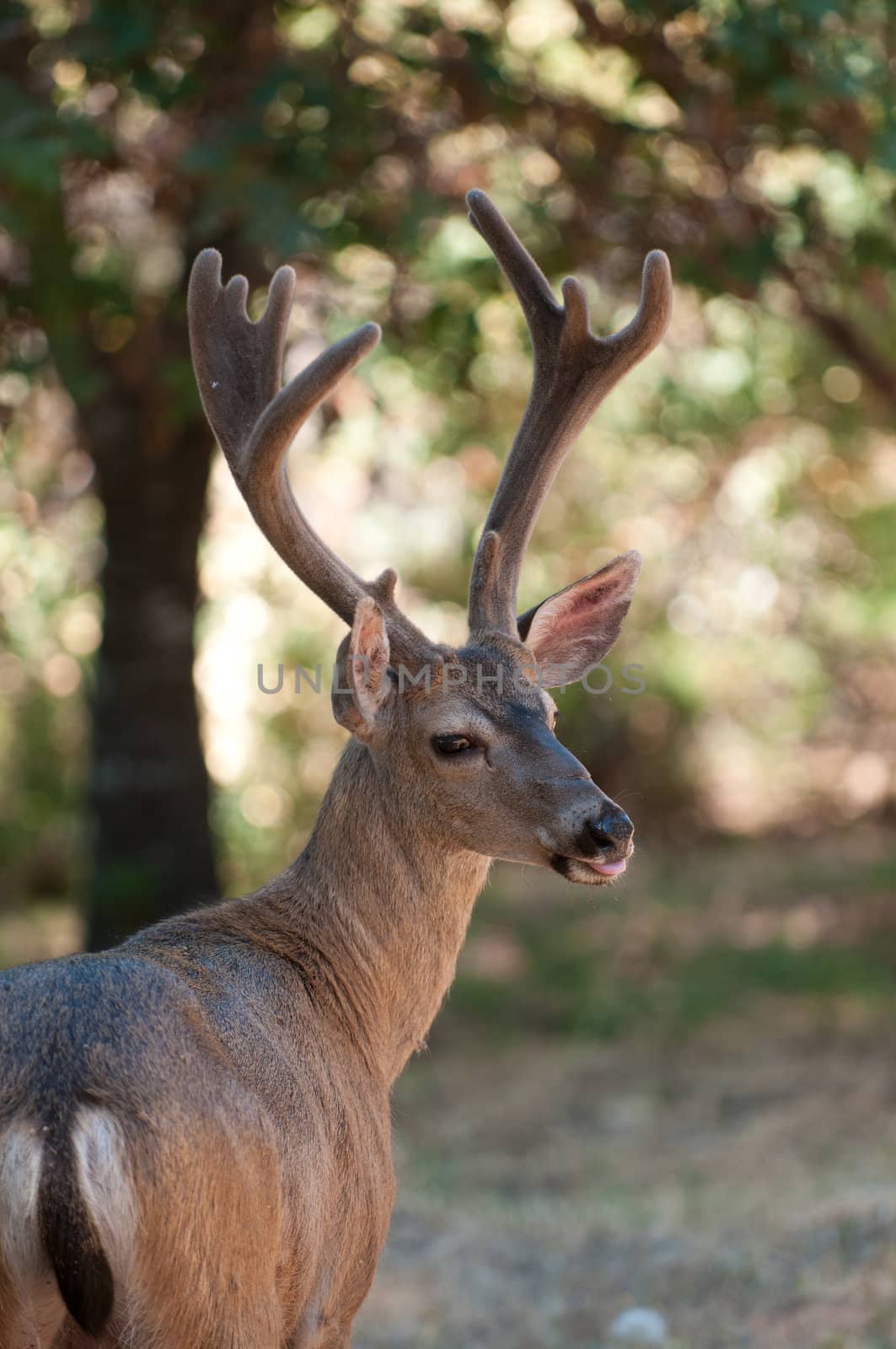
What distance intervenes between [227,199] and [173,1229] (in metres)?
4.27

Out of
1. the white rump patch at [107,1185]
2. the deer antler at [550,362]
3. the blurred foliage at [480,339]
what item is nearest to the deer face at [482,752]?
the deer antler at [550,362]

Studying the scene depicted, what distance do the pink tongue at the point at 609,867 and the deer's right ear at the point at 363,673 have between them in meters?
0.65

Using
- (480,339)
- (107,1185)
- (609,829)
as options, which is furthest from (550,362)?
(480,339)

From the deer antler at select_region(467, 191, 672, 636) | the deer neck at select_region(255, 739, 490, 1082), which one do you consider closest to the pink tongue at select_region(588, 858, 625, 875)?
the deer neck at select_region(255, 739, 490, 1082)

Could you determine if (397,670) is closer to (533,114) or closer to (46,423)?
(533,114)

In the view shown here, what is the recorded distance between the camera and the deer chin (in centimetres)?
363

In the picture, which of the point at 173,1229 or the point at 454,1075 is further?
the point at 454,1075

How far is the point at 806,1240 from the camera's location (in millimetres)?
5727

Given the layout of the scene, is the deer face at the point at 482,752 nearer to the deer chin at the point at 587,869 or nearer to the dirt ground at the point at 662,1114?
the deer chin at the point at 587,869

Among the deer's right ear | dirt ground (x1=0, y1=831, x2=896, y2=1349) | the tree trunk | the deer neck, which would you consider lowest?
dirt ground (x1=0, y1=831, x2=896, y2=1349)

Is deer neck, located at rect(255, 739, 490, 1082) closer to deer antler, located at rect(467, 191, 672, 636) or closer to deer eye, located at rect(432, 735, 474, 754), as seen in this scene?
deer eye, located at rect(432, 735, 474, 754)

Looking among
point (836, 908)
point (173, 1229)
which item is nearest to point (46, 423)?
point (836, 908)

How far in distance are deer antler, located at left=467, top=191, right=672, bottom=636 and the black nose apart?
88 centimetres

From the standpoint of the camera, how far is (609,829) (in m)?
3.59
